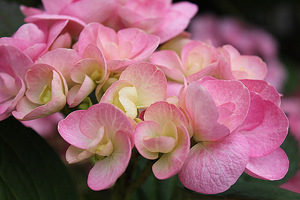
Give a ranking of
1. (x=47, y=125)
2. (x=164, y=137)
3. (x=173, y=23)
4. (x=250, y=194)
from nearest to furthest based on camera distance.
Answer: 1. (x=164, y=137)
2. (x=250, y=194)
3. (x=173, y=23)
4. (x=47, y=125)

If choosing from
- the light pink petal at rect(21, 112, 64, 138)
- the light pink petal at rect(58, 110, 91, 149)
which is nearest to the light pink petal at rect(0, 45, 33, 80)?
the light pink petal at rect(58, 110, 91, 149)

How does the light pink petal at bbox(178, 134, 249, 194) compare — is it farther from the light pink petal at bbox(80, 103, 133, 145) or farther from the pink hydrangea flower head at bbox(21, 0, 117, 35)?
the pink hydrangea flower head at bbox(21, 0, 117, 35)

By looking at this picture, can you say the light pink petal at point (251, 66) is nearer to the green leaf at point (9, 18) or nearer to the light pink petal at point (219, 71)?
the light pink petal at point (219, 71)

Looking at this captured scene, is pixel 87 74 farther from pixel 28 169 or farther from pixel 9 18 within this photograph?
pixel 9 18

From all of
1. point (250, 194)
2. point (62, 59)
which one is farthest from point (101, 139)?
point (250, 194)

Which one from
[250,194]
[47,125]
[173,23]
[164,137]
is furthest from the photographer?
[47,125]

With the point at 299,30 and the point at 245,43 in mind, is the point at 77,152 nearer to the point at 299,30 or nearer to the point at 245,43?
the point at 245,43
